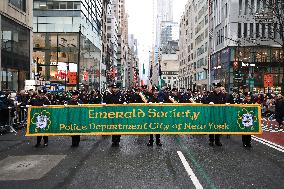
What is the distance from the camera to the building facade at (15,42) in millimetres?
31188

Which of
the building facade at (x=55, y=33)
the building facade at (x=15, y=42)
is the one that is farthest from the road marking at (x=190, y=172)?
the building facade at (x=55, y=33)

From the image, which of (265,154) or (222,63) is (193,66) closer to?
(222,63)

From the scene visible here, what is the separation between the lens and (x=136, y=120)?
13.2 meters

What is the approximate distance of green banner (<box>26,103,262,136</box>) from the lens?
516 inches

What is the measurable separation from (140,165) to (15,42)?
90.6 feet

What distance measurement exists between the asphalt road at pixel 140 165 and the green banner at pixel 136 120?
1.93 feet

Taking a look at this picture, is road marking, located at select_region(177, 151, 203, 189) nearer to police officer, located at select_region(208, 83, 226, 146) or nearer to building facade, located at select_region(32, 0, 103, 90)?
police officer, located at select_region(208, 83, 226, 146)

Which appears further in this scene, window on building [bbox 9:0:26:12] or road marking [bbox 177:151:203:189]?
window on building [bbox 9:0:26:12]

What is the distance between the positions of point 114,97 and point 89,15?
191 feet

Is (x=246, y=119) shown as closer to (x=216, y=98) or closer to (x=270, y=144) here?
(x=216, y=98)

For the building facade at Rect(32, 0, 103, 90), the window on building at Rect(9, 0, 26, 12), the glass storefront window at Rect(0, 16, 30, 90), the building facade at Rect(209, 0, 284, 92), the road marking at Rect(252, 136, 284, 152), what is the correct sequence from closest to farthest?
the road marking at Rect(252, 136, 284, 152) → the glass storefront window at Rect(0, 16, 30, 90) → the window on building at Rect(9, 0, 26, 12) → the building facade at Rect(32, 0, 103, 90) → the building facade at Rect(209, 0, 284, 92)

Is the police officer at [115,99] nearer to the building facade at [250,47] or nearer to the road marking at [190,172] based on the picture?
the road marking at [190,172]

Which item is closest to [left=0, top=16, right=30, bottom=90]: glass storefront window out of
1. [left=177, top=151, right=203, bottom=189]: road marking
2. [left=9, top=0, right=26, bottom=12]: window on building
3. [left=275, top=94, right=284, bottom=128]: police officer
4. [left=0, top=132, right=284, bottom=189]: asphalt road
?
[left=9, top=0, right=26, bottom=12]: window on building

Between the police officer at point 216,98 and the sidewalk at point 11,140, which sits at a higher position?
the police officer at point 216,98
